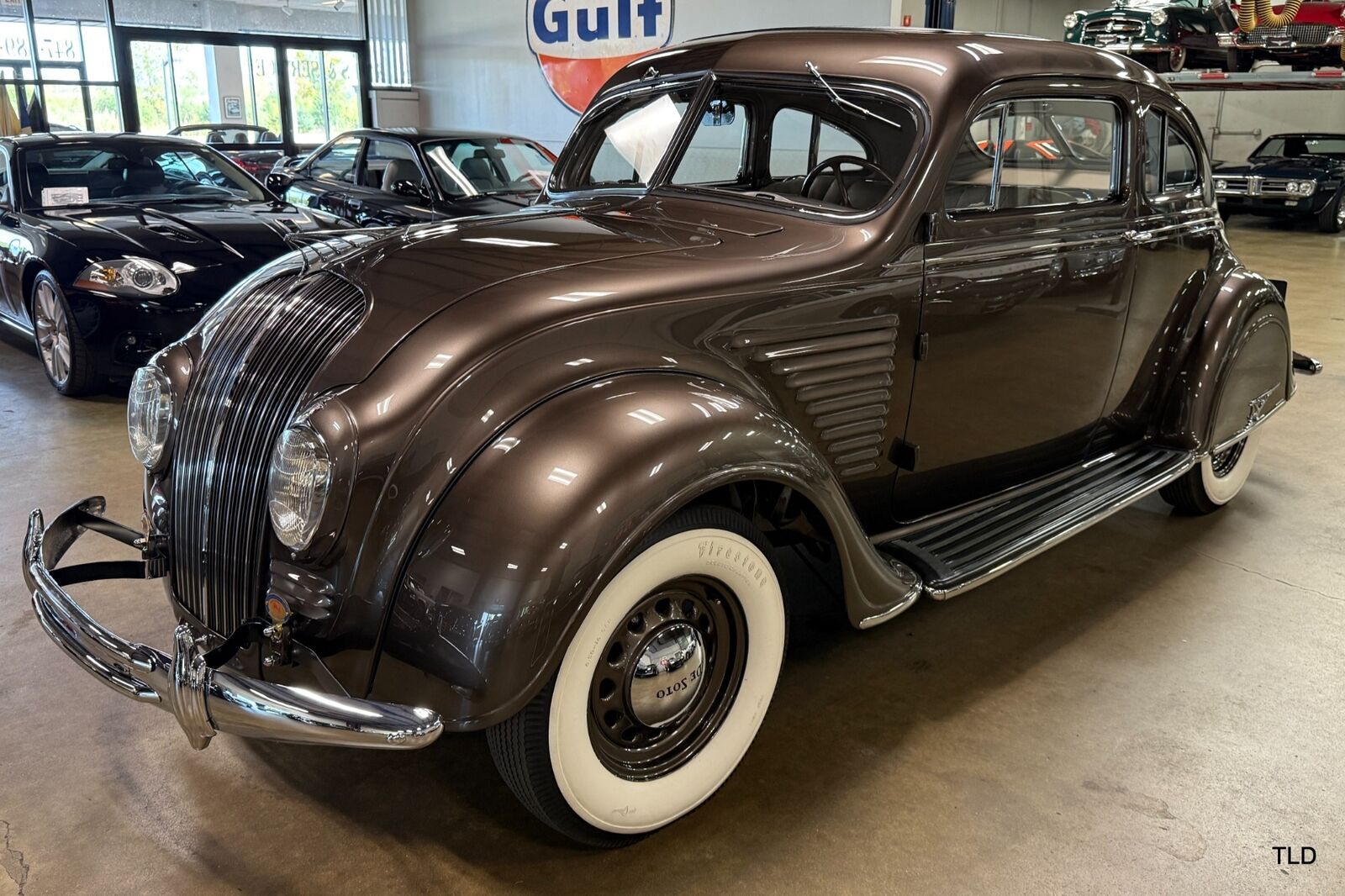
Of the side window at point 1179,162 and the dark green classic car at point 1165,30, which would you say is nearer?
the side window at point 1179,162

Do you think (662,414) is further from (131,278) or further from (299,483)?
(131,278)

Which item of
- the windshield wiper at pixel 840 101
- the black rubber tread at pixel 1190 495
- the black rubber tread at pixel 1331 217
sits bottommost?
the black rubber tread at pixel 1190 495

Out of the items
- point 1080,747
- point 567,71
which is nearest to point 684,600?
point 1080,747

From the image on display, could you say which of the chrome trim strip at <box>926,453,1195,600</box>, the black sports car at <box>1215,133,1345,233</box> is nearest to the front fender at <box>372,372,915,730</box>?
the chrome trim strip at <box>926,453,1195,600</box>

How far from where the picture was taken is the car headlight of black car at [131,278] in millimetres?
5066

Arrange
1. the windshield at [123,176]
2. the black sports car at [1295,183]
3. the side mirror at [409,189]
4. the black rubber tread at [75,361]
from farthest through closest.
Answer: the black sports car at [1295,183], the side mirror at [409,189], the windshield at [123,176], the black rubber tread at [75,361]

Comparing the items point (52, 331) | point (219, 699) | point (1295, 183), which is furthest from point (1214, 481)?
point (1295, 183)

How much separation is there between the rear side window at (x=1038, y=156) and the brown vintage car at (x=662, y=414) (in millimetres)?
13

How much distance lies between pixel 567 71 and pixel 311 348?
38.2ft

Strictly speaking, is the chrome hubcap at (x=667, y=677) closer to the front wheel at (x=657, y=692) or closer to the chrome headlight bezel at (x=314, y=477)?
the front wheel at (x=657, y=692)

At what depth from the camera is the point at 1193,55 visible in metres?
11.5

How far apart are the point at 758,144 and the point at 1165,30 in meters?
10.0

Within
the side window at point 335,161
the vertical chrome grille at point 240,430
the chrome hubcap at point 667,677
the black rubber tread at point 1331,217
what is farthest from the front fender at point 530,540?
the black rubber tread at point 1331,217

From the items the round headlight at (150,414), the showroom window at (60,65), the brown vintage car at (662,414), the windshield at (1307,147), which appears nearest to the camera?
the brown vintage car at (662,414)
